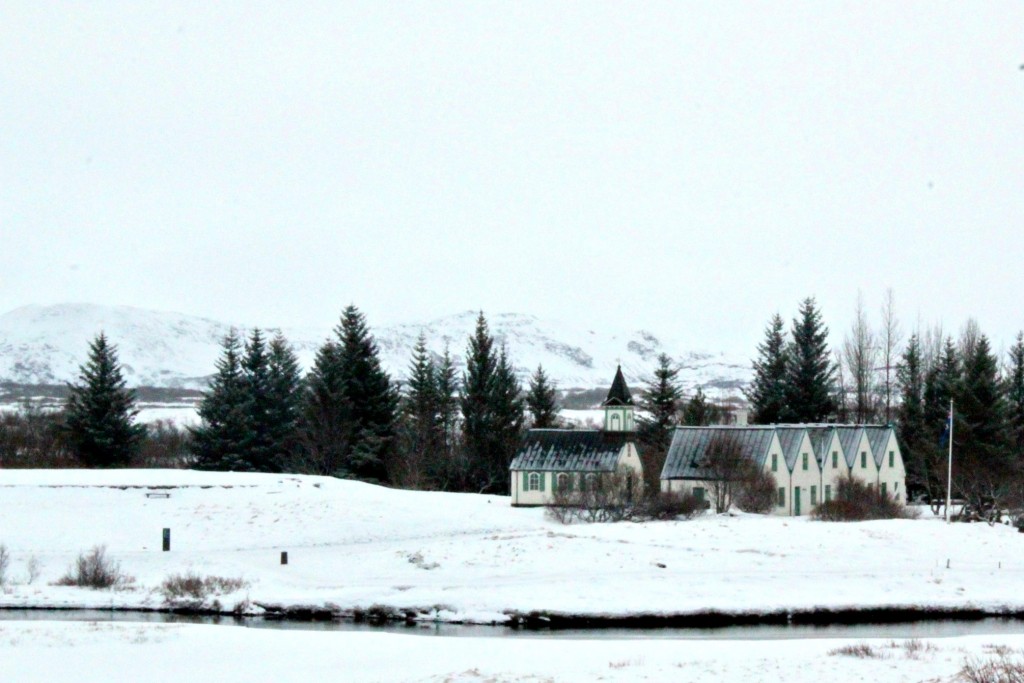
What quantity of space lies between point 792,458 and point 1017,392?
2496cm

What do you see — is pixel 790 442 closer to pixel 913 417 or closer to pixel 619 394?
pixel 619 394

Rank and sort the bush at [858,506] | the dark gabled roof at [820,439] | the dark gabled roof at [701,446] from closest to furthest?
the bush at [858,506] → the dark gabled roof at [701,446] → the dark gabled roof at [820,439]

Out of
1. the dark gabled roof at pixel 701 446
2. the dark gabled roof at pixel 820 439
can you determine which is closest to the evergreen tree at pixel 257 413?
the dark gabled roof at pixel 701 446

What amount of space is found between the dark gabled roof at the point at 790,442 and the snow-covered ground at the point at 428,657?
3309cm

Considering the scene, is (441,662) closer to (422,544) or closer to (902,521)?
(422,544)

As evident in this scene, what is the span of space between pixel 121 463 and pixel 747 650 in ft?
166

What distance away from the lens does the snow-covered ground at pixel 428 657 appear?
20453mm

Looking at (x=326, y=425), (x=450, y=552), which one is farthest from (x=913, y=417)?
(x=450, y=552)

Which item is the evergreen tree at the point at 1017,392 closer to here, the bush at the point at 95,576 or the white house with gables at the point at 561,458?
the white house with gables at the point at 561,458

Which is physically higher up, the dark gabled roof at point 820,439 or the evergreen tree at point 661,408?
the evergreen tree at point 661,408

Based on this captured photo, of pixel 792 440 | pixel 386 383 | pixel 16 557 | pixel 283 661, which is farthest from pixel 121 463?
pixel 283 661

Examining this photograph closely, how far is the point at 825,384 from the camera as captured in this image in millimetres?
82438

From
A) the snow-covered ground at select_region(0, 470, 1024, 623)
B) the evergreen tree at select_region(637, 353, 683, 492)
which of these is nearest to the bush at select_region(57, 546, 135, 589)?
the snow-covered ground at select_region(0, 470, 1024, 623)

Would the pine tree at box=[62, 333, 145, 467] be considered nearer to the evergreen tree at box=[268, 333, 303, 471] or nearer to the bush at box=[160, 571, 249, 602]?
the evergreen tree at box=[268, 333, 303, 471]
